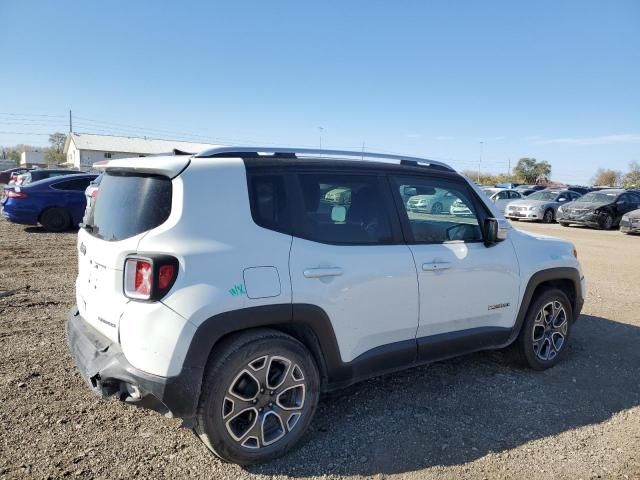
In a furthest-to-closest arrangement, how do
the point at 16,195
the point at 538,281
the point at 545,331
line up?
the point at 16,195, the point at 545,331, the point at 538,281

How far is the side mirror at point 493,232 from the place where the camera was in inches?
154

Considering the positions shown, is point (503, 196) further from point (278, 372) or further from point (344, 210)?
point (278, 372)

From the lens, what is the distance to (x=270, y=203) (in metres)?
3.01

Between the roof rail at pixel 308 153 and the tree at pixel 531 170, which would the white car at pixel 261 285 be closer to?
the roof rail at pixel 308 153

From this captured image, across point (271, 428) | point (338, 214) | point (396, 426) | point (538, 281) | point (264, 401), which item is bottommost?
point (396, 426)

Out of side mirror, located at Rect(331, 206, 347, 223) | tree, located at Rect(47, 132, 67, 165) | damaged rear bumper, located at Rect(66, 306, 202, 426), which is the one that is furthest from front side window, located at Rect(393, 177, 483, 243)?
tree, located at Rect(47, 132, 67, 165)

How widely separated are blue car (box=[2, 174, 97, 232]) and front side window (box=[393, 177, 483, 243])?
11509 millimetres

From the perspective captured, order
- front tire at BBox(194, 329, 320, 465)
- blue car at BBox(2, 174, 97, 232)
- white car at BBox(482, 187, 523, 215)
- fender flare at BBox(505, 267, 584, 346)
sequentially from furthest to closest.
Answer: white car at BBox(482, 187, 523, 215)
blue car at BBox(2, 174, 97, 232)
fender flare at BBox(505, 267, 584, 346)
front tire at BBox(194, 329, 320, 465)

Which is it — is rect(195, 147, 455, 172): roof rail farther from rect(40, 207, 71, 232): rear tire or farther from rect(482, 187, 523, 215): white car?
rect(482, 187, 523, 215): white car

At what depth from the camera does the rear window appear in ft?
9.17

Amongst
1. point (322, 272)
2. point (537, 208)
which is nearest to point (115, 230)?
point (322, 272)

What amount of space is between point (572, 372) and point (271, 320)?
3.20 metres

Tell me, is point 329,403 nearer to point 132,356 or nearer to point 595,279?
point 132,356

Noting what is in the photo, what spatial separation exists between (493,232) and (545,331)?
133cm
